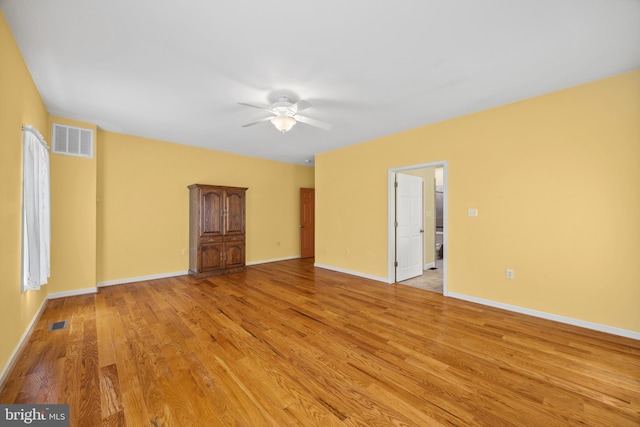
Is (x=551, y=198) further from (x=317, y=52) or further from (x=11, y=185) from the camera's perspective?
(x=11, y=185)

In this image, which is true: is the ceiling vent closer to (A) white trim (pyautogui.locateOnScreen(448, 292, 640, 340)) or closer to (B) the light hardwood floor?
(B) the light hardwood floor

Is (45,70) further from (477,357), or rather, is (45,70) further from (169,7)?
(477,357)

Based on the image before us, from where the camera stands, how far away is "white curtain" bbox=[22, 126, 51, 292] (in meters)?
2.44

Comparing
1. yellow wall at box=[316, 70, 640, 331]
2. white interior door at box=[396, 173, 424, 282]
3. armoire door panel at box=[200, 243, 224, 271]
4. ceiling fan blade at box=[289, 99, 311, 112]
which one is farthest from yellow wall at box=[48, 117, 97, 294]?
yellow wall at box=[316, 70, 640, 331]

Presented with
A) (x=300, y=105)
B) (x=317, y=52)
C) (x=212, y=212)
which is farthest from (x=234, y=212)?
(x=317, y=52)

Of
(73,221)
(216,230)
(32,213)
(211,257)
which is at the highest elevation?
(32,213)

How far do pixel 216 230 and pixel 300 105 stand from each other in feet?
10.6

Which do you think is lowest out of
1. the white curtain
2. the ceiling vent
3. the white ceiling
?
the white curtain

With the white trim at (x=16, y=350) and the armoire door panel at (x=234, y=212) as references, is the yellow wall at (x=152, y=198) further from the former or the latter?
the white trim at (x=16, y=350)

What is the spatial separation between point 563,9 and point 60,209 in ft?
20.2

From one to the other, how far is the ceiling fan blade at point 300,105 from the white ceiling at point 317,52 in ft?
0.22

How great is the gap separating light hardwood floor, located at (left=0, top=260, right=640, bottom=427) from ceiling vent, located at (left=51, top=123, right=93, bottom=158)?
227 cm

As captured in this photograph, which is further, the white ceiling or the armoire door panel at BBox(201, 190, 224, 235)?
the armoire door panel at BBox(201, 190, 224, 235)

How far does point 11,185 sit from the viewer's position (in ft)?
7.16
